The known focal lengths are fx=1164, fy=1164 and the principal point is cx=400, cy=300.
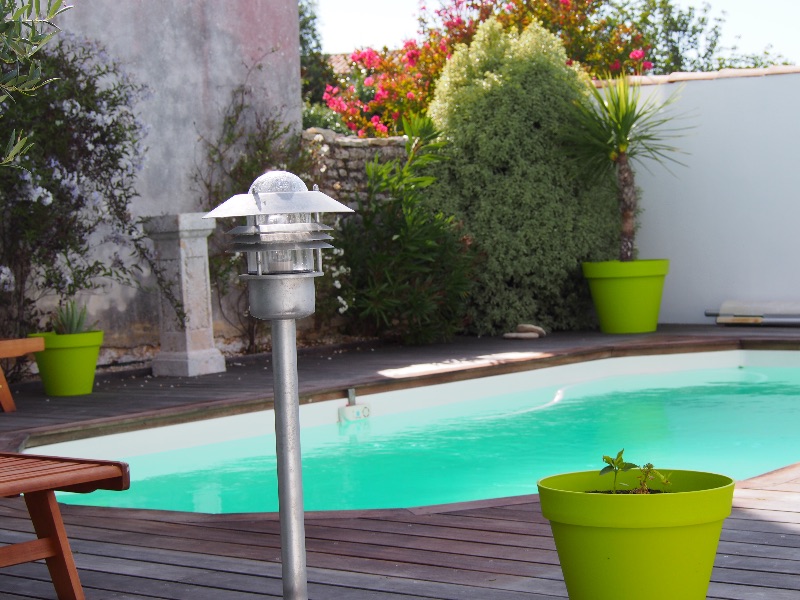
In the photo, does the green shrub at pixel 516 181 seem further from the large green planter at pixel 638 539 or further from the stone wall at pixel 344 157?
the large green planter at pixel 638 539

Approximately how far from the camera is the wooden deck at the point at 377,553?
3.12 m

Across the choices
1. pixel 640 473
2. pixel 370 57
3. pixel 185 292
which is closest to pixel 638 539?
pixel 640 473

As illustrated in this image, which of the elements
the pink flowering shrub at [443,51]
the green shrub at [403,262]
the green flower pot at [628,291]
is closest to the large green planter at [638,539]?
the green shrub at [403,262]

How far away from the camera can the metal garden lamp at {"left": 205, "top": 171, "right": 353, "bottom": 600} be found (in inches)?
95.8

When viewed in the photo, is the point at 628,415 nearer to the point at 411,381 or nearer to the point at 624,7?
the point at 411,381

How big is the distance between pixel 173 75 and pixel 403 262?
7.53ft

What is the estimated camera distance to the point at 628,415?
7.30 metres

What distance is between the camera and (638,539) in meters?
2.44

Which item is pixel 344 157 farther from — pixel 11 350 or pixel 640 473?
pixel 640 473

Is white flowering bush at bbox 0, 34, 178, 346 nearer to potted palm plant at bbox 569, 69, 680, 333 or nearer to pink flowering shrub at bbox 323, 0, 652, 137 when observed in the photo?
potted palm plant at bbox 569, 69, 680, 333

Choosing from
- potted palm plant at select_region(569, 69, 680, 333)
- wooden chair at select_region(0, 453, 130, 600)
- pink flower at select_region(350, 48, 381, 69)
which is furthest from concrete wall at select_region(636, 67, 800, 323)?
wooden chair at select_region(0, 453, 130, 600)

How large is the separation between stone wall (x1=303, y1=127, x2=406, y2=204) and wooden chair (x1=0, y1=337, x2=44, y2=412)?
11.1 ft

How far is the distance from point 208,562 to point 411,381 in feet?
13.3

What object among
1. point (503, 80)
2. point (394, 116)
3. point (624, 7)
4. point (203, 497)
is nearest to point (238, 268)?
point (503, 80)
